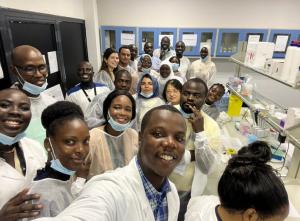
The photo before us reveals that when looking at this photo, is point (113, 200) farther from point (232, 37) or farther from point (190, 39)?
point (232, 37)

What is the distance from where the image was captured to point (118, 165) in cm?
148

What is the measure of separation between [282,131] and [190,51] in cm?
345

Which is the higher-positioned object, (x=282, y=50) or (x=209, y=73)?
(x=282, y=50)

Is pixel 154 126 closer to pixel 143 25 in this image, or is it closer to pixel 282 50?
pixel 143 25

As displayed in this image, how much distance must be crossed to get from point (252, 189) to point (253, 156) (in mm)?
225

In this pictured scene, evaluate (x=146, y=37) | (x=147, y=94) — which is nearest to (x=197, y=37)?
(x=146, y=37)

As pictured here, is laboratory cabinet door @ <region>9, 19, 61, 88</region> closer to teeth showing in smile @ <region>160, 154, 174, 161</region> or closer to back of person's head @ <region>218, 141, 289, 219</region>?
teeth showing in smile @ <region>160, 154, 174, 161</region>

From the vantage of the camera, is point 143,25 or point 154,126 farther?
point 143,25

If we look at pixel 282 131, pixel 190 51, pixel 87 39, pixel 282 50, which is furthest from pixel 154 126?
pixel 282 50

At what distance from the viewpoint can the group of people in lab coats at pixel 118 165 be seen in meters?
0.82

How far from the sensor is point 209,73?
4129mm

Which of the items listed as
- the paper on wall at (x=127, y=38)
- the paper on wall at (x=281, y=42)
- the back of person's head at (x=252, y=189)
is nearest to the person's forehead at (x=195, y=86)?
the back of person's head at (x=252, y=189)

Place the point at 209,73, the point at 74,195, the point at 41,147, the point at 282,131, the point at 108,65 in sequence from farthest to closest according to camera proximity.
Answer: the point at 209,73 < the point at 108,65 < the point at 282,131 < the point at 41,147 < the point at 74,195

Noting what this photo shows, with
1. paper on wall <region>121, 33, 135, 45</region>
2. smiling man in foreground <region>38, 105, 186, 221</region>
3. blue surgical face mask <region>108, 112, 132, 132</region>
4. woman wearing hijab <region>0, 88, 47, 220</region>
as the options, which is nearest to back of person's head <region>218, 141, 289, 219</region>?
smiling man in foreground <region>38, 105, 186, 221</region>
